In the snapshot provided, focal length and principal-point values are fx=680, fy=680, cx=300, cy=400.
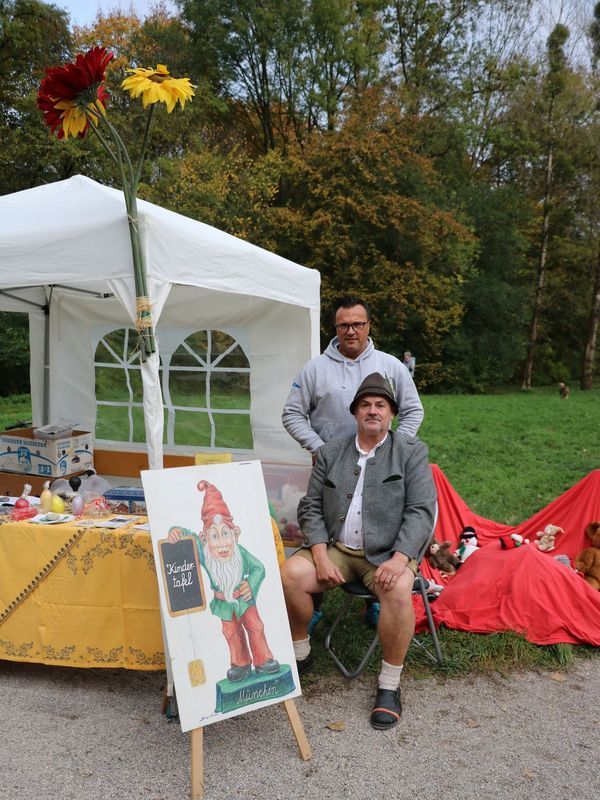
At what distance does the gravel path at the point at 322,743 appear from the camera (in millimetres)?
2469

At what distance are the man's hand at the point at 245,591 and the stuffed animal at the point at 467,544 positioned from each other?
2.54m

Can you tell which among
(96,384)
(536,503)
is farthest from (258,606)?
(536,503)

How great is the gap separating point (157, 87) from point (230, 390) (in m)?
3.08

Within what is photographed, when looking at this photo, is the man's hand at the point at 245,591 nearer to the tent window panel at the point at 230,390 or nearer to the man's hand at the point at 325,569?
the man's hand at the point at 325,569

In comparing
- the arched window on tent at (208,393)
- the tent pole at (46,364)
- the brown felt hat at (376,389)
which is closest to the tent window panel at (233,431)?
the arched window on tent at (208,393)

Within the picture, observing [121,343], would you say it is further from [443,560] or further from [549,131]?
[549,131]

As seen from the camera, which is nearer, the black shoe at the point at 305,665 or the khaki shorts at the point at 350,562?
the khaki shorts at the point at 350,562

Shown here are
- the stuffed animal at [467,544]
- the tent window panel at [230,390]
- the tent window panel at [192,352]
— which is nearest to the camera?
the stuffed animal at [467,544]

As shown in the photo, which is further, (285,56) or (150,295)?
(285,56)

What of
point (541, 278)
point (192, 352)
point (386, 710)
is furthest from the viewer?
point (541, 278)

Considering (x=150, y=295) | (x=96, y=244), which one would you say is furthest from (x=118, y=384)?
(x=150, y=295)

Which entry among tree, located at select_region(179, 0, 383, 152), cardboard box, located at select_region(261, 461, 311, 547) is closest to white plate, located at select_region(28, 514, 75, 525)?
cardboard box, located at select_region(261, 461, 311, 547)

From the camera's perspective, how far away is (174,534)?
8.63 ft

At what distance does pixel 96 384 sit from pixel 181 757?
4.07m
